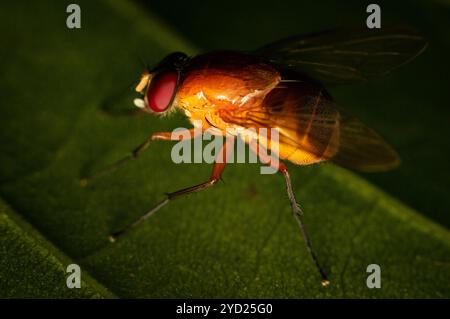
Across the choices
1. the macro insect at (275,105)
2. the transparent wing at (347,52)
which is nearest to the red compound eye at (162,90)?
the macro insect at (275,105)

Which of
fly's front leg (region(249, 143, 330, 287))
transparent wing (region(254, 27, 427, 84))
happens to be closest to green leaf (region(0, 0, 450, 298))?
fly's front leg (region(249, 143, 330, 287))

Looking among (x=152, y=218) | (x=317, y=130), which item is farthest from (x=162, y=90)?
(x=317, y=130)

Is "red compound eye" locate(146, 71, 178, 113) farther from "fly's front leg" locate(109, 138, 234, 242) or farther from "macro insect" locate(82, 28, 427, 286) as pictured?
"fly's front leg" locate(109, 138, 234, 242)

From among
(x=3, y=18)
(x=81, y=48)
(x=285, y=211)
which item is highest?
(x=3, y=18)

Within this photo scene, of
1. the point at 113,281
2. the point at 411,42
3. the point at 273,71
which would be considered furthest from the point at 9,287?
the point at 411,42
